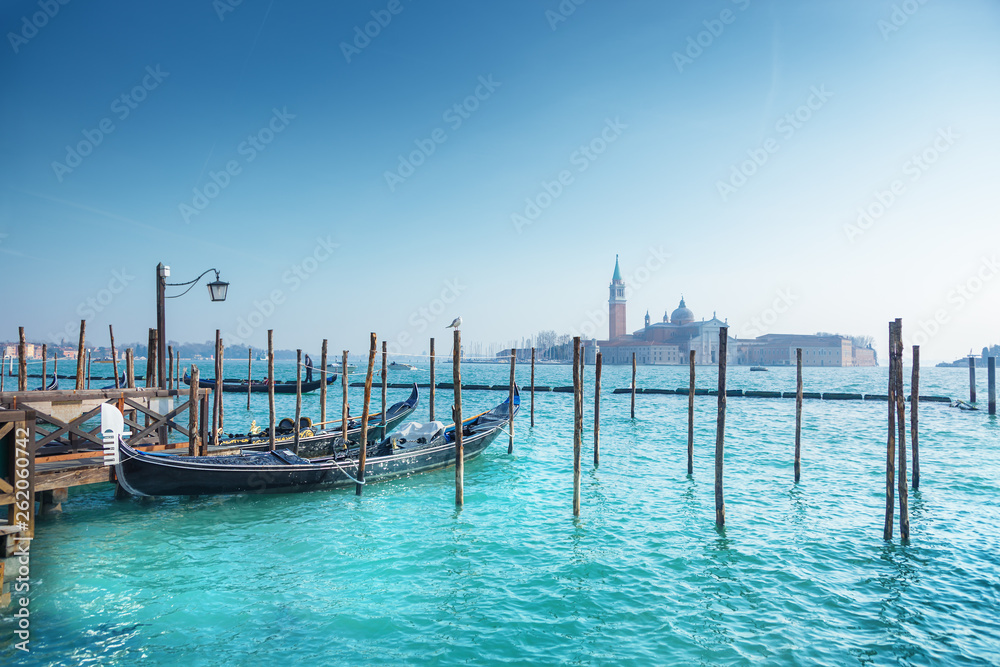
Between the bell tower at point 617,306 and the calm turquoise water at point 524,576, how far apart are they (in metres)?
103

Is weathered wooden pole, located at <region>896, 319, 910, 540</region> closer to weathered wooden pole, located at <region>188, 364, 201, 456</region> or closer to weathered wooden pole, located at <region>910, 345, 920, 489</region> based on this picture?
weathered wooden pole, located at <region>910, 345, 920, 489</region>

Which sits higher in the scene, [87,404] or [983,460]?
[87,404]

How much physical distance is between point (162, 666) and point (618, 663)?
326cm

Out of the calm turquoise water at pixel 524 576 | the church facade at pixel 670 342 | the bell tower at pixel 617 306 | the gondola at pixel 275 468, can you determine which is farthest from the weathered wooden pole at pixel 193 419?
the bell tower at pixel 617 306

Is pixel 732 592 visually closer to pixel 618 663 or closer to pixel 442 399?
pixel 618 663

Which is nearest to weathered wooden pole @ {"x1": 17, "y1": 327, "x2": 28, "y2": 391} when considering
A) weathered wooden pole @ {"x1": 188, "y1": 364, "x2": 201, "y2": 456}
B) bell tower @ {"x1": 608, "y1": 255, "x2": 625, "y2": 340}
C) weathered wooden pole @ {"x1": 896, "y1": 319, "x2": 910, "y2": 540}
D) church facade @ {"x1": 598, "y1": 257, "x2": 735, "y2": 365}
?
weathered wooden pole @ {"x1": 188, "y1": 364, "x2": 201, "y2": 456}

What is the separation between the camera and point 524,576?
565 cm

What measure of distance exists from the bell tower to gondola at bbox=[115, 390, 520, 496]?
10337cm

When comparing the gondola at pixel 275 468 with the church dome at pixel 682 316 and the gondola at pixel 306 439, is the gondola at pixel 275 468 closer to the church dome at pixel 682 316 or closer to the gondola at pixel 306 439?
the gondola at pixel 306 439

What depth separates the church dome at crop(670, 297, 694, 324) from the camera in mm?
108875

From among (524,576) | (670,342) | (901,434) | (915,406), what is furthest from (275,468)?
(670,342)

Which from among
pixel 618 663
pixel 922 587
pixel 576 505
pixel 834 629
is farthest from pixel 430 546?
pixel 922 587

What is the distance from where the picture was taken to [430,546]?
6.52 metres

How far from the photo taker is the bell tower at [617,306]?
11175 cm
